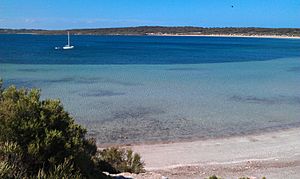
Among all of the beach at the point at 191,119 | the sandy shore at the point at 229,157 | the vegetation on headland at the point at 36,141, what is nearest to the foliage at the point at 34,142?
the vegetation on headland at the point at 36,141

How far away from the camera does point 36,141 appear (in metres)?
4.71

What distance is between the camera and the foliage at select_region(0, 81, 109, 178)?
14.6ft

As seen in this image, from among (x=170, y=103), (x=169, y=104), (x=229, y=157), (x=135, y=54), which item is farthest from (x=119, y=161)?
(x=135, y=54)

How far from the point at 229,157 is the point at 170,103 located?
9744mm

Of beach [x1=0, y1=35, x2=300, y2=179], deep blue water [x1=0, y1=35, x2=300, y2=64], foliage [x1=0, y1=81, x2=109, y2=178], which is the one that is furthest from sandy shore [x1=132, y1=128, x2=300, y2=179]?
deep blue water [x1=0, y1=35, x2=300, y2=64]

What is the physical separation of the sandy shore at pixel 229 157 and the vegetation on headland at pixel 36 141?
4385 mm

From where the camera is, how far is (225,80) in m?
33.2

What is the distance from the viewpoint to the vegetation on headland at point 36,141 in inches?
175

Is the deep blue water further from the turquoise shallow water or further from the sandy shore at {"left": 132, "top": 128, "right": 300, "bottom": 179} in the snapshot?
the sandy shore at {"left": 132, "top": 128, "right": 300, "bottom": 179}

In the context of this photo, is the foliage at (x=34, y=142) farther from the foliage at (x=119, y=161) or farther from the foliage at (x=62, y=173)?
the foliage at (x=119, y=161)

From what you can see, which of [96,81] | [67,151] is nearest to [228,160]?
[67,151]

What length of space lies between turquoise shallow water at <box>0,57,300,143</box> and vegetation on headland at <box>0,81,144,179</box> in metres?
8.63

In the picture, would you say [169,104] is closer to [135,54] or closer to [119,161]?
[119,161]

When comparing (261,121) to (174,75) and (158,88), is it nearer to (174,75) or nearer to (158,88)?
(158,88)
